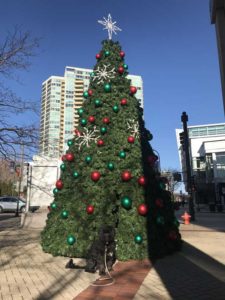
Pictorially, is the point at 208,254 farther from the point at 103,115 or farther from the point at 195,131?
the point at 195,131

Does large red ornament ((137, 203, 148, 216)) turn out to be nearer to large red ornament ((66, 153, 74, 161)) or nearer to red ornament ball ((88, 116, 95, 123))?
large red ornament ((66, 153, 74, 161))

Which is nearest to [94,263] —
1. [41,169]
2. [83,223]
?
[83,223]

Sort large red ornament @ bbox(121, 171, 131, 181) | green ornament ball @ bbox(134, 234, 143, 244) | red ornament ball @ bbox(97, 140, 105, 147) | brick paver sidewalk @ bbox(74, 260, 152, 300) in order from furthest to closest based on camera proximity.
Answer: red ornament ball @ bbox(97, 140, 105, 147) → large red ornament @ bbox(121, 171, 131, 181) → green ornament ball @ bbox(134, 234, 143, 244) → brick paver sidewalk @ bbox(74, 260, 152, 300)

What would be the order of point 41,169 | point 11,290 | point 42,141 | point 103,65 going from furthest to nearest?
1. point 41,169
2. point 42,141
3. point 103,65
4. point 11,290

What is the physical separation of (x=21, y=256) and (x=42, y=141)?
5.88 metres

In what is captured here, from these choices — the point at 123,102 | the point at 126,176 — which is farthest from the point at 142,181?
the point at 123,102

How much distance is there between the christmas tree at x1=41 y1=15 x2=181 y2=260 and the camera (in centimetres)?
851

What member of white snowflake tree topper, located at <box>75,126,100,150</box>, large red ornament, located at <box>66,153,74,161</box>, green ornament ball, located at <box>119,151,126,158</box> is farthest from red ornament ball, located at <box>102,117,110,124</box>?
large red ornament, located at <box>66,153,74,161</box>

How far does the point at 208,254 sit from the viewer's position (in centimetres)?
953

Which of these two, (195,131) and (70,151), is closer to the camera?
(70,151)

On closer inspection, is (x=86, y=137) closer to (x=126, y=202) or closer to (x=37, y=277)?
(x=126, y=202)

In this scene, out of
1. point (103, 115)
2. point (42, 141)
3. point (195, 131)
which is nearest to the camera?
point (103, 115)

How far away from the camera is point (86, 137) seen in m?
9.95

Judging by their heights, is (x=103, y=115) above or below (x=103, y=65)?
below
